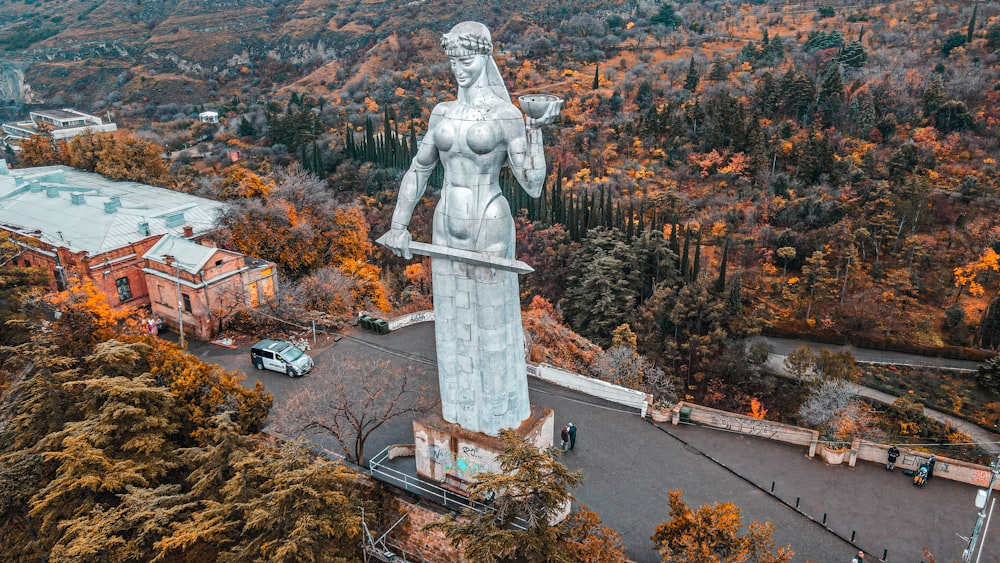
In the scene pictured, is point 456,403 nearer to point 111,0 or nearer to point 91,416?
point 91,416

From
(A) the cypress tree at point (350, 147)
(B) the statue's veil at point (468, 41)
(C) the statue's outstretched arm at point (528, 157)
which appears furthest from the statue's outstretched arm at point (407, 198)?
(A) the cypress tree at point (350, 147)

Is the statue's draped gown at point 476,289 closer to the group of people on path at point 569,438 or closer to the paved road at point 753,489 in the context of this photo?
the group of people on path at point 569,438

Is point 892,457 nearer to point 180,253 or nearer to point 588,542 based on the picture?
point 588,542

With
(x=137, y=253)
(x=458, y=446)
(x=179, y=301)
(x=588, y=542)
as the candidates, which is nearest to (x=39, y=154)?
(x=137, y=253)

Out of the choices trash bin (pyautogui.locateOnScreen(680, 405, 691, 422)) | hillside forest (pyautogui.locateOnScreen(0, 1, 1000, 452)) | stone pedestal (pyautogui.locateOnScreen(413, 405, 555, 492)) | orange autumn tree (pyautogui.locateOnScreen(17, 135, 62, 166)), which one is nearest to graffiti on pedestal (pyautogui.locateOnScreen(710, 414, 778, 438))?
trash bin (pyautogui.locateOnScreen(680, 405, 691, 422))

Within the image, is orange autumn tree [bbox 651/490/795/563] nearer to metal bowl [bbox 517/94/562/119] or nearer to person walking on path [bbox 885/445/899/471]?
person walking on path [bbox 885/445/899/471]

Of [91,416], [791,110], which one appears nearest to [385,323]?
[91,416]
